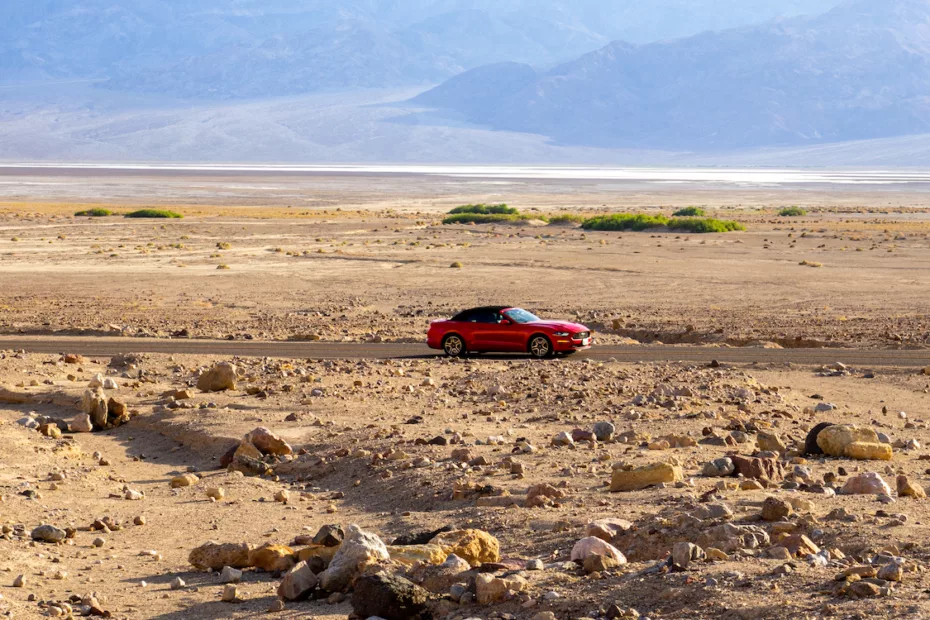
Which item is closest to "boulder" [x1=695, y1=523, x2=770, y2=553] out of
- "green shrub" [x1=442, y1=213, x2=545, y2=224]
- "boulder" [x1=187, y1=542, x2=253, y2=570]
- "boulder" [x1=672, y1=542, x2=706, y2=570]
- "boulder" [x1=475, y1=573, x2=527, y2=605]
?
"boulder" [x1=672, y1=542, x2=706, y2=570]

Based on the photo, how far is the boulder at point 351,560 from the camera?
10523 mm

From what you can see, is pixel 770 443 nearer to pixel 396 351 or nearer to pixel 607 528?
pixel 607 528

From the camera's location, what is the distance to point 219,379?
22312 millimetres

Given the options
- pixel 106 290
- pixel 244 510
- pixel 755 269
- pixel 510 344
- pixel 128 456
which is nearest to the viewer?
pixel 244 510

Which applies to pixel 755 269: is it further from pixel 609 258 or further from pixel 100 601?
pixel 100 601

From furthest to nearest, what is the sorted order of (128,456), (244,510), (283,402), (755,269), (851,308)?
1. (755,269)
2. (851,308)
3. (283,402)
4. (128,456)
5. (244,510)

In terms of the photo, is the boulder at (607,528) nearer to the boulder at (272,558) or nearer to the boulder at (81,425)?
the boulder at (272,558)

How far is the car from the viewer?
91.5 feet

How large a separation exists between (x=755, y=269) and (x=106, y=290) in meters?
26.2

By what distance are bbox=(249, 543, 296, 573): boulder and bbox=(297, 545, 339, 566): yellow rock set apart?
112 mm

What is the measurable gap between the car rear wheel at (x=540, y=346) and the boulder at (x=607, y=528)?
16252 mm

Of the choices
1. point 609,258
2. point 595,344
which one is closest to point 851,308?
point 595,344

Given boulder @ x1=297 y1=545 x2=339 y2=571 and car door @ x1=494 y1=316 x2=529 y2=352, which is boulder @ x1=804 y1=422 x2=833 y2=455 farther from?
car door @ x1=494 y1=316 x2=529 y2=352

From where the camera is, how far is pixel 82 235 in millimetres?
68688
